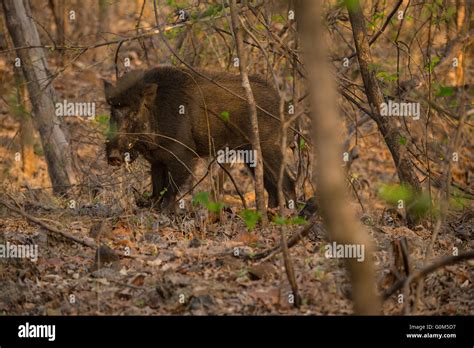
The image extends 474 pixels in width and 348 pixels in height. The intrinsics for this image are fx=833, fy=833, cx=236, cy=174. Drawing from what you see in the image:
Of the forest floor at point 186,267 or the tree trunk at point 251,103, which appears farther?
the tree trunk at point 251,103

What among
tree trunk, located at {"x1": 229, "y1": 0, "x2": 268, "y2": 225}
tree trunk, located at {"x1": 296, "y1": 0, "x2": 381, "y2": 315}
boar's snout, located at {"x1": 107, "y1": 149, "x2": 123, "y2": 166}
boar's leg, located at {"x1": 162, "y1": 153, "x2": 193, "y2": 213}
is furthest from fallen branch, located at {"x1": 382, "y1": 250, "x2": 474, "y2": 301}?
boar's snout, located at {"x1": 107, "y1": 149, "x2": 123, "y2": 166}

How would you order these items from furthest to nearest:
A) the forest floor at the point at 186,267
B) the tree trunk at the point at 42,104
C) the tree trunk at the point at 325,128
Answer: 1. the tree trunk at the point at 42,104
2. the forest floor at the point at 186,267
3. the tree trunk at the point at 325,128

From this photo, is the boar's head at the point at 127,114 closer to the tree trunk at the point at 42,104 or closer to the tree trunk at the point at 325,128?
the tree trunk at the point at 42,104

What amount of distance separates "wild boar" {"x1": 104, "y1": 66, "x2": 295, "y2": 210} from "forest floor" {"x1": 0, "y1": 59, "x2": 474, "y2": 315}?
32.1 inches

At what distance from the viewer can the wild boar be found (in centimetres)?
1056

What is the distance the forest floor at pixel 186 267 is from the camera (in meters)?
6.80

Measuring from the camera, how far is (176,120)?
10.7 meters

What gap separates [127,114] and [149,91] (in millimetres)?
410

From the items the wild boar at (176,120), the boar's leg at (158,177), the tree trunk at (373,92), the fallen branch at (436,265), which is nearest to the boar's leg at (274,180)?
the wild boar at (176,120)

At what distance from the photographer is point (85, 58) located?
2075cm

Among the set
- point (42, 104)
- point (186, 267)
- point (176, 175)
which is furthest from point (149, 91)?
point (42, 104)

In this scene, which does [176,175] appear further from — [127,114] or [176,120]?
[127,114]

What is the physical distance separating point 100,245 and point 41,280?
2.47ft

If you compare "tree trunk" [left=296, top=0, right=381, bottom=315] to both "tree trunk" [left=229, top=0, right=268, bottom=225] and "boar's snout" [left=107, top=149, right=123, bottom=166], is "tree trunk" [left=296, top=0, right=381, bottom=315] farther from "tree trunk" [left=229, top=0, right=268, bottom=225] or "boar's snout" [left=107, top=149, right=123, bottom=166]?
"boar's snout" [left=107, top=149, right=123, bottom=166]
